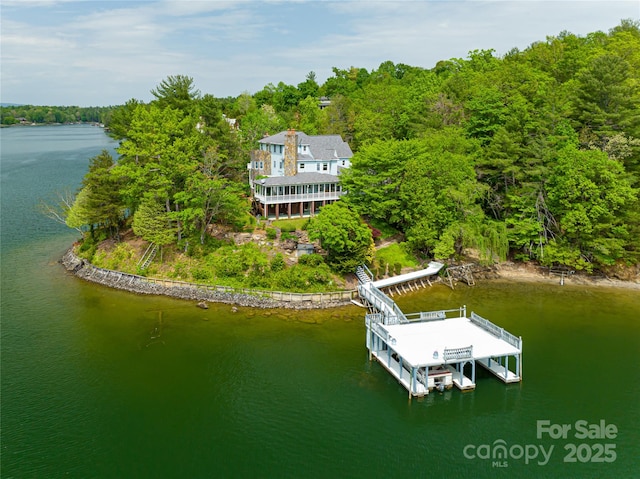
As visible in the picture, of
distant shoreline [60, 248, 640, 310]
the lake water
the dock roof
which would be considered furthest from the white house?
the dock roof

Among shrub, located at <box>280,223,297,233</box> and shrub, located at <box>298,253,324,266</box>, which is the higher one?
shrub, located at <box>280,223,297,233</box>

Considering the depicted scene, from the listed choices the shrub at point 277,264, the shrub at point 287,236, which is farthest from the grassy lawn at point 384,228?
the shrub at point 277,264

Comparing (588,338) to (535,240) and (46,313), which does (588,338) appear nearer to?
(535,240)

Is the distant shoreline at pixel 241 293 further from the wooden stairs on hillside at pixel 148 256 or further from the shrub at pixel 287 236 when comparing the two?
the shrub at pixel 287 236

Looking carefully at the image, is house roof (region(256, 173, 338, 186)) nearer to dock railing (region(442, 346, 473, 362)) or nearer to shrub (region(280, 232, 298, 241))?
shrub (region(280, 232, 298, 241))

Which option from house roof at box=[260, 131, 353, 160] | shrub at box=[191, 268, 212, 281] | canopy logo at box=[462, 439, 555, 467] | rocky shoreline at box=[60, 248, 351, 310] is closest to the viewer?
canopy logo at box=[462, 439, 555, 467]
